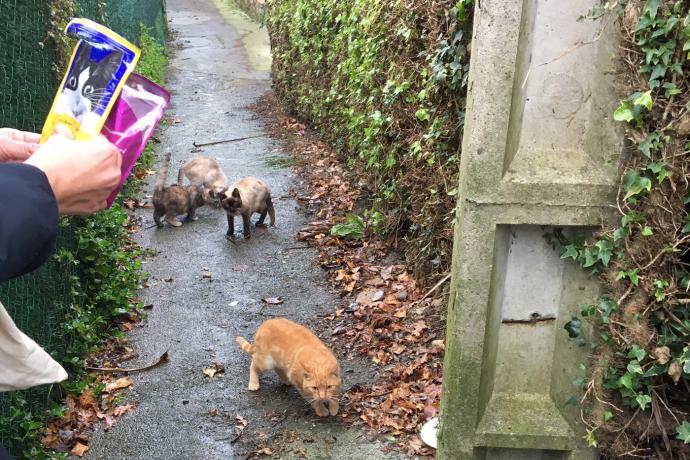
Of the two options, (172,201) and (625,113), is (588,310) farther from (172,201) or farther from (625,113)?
(172,201)

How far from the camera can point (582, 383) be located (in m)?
3.27

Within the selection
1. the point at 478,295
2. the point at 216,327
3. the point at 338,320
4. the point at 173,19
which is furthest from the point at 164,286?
the point at 173,19

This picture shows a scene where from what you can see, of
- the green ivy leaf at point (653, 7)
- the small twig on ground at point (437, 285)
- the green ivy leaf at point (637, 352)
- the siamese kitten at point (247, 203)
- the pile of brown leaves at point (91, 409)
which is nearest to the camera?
the green ivy leaf at point (653, 7)

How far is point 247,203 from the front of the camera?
828 cm

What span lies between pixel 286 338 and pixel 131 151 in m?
3.19

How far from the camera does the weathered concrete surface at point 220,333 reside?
4477mm

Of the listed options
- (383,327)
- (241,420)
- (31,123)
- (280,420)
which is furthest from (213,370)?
(31,123)

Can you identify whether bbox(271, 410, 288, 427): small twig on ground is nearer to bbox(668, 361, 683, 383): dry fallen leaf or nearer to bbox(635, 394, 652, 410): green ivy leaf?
bbox(635, 394, 652, 410): green ivy leaf

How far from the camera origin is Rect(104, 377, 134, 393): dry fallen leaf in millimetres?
5082

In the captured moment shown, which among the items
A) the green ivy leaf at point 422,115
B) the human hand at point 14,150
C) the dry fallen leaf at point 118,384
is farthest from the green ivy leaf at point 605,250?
the dry fallen leaf at point 118,384

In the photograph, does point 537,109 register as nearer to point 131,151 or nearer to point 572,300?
point 572,300

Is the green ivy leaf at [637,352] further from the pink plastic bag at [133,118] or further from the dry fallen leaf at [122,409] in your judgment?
the dry fallen leaf at [122,409]

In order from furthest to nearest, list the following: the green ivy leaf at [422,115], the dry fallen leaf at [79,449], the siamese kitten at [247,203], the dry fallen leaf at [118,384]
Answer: the siamese kitten at [247,203] < the green ivy leaf at [422,115] < the dry fallen leaf at [118,384] < the dry fallen leaf at [79,449]

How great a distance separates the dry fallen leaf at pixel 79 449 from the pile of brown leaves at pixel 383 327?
166 centimetres
